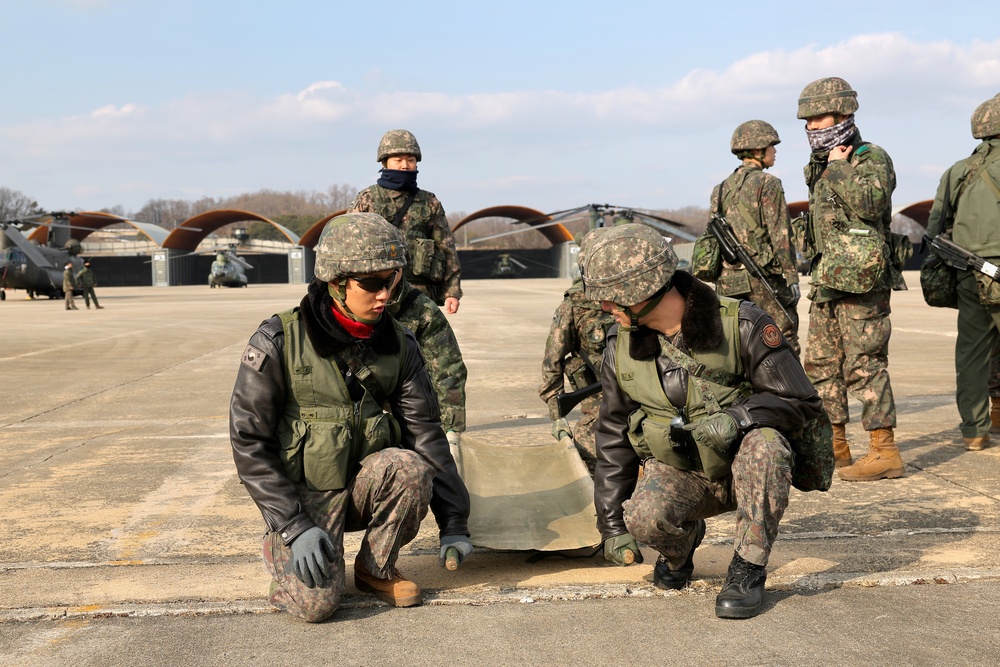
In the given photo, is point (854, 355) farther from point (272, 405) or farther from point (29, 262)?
point (29, 262)

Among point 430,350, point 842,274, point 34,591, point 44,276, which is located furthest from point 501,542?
point 44,276

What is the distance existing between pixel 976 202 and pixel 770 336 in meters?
3.57

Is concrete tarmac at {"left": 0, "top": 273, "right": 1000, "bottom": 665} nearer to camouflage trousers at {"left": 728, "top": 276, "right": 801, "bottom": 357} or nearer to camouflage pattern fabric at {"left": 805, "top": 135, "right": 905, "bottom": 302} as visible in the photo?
camouflage trousers at {"left": 728, "top": 276, "right": 801, "bottom": 357}

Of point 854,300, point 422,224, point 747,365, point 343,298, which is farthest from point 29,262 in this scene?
point 747,365

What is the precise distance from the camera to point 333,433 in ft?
11.5

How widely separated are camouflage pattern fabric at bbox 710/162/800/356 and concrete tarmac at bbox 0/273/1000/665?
1.10 m

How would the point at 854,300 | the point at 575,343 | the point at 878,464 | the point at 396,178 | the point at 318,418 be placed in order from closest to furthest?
the point at 318,418
the point at 878,464
the point at 854,300
the point at 575,343
the point at 396,178

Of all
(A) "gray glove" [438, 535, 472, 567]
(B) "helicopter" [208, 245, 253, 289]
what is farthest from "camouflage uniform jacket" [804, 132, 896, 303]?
(B) "helicopter" [208, 245, 253, 289]

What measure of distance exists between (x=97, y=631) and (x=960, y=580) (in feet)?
9.92

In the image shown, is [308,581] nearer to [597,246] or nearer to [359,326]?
[359,326]

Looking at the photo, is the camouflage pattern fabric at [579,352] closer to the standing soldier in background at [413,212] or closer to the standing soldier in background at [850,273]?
the standing soldier in background at [413,212]

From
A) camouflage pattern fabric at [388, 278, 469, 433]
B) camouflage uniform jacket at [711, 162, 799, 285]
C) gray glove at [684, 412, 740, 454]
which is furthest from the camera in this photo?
camouflage uniform jacket at [711, 162, 799, 285]

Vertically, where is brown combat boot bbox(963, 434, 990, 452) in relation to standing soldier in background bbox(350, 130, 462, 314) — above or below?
below

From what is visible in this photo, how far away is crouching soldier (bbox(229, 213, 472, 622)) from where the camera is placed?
3.40 metres
